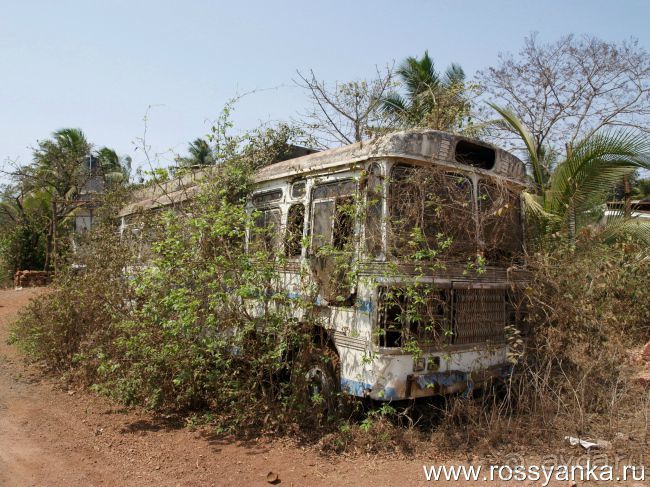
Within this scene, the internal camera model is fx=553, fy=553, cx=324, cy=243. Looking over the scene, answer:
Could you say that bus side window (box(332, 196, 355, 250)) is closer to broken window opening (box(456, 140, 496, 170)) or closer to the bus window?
the bus window

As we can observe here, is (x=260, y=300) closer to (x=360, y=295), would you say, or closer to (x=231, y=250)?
(x=231, y=250)

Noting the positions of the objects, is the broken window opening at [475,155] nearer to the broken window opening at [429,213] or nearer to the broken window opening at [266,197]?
the broken window opening at [429,213]

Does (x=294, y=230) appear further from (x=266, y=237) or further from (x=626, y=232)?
(x=626, y=232)

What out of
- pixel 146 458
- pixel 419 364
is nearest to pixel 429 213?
pixel 419 364

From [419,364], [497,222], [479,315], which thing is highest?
[497,222]

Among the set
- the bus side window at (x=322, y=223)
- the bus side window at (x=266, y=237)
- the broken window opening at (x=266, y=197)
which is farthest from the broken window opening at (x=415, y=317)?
the broken window opening at (x=266, y=197)

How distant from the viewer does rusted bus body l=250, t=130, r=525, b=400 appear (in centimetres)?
512

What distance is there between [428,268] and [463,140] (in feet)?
5.14

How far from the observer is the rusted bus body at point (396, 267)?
5.12 meters

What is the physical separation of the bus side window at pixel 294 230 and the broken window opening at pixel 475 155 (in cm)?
181

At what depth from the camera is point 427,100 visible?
13.1m

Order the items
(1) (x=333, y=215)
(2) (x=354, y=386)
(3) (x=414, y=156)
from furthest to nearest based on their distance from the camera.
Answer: (1) (x=333, y=215)
(3) (x=414, y=156)
(2) (x=354, y=386)

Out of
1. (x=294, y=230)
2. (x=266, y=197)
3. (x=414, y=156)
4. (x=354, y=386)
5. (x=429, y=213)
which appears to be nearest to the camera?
(x=354, y=386)

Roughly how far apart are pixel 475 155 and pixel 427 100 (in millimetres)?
7422
